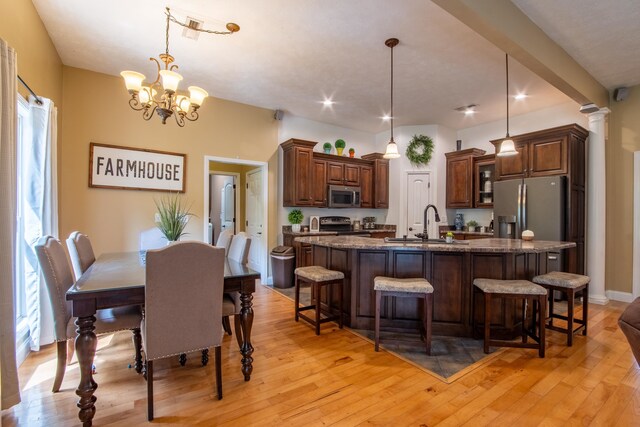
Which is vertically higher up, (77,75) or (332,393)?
(77,75)

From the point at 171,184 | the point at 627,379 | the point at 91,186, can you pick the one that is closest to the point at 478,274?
the point at 627,379

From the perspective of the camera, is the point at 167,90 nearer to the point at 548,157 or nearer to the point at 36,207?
the point at 36,207

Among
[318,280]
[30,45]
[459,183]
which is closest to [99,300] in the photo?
[318,280]

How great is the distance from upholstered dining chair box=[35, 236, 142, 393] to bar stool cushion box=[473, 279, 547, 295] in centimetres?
278

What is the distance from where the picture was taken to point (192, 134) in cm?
450

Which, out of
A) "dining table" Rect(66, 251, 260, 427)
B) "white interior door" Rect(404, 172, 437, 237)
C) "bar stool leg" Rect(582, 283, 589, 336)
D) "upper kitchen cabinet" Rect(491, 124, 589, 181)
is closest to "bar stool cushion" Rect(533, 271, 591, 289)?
"bar stool leg" Rect(582, 283, 589, 336)

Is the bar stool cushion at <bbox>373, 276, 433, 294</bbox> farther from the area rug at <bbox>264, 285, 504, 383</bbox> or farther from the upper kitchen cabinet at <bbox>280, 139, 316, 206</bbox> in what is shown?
the upper kitchen cabinet at <bbox>280, 139, 316, 206</bbox>

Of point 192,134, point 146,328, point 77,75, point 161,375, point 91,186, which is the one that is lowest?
point 161,375

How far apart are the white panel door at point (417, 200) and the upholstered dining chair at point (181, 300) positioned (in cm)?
470

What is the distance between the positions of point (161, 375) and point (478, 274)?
2864 mm

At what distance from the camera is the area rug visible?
235 centimetres

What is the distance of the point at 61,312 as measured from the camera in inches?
78.4

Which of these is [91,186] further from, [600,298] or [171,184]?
[600,298]

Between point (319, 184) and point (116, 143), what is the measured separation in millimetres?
3077
